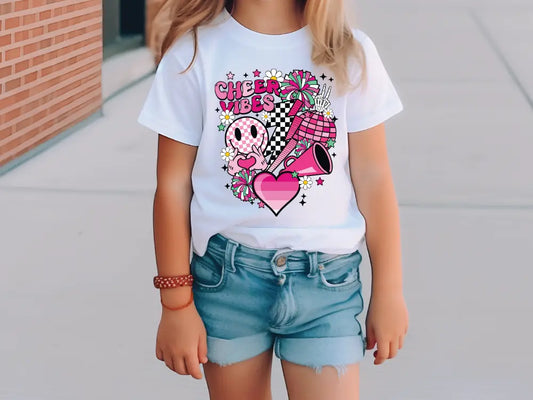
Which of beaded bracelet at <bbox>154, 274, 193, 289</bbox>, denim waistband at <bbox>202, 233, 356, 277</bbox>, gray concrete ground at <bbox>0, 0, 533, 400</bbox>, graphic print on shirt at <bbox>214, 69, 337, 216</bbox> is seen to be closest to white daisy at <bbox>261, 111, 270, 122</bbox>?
graphic print on shirt at <bbox>214, 69, 337, 216</bbox>

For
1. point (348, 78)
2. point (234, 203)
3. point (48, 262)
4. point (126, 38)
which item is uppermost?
point (348, 78)

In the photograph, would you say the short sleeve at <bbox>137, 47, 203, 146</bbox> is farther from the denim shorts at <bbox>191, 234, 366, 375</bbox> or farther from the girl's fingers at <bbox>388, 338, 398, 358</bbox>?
the girl's fingers at <bbox>388, 338, 398, 358</bbox>

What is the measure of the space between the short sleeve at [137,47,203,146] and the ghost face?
8cm

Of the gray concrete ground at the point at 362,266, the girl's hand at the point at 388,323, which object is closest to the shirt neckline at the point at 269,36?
the girl's hand at the point at 388,323

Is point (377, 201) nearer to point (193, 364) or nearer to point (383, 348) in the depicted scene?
point (383, 348)

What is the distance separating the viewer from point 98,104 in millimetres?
7387

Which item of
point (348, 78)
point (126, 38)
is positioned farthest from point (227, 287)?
point (126, 38)

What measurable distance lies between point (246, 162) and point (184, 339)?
378 mm

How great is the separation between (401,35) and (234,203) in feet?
31.1

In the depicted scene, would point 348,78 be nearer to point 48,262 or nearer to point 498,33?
point 48,262

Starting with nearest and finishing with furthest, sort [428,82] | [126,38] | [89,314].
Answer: [89,314], [428,82], [126,38]

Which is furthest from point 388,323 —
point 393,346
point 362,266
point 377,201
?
point 362,266

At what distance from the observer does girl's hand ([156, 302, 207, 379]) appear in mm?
2082

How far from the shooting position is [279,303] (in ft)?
6.67
